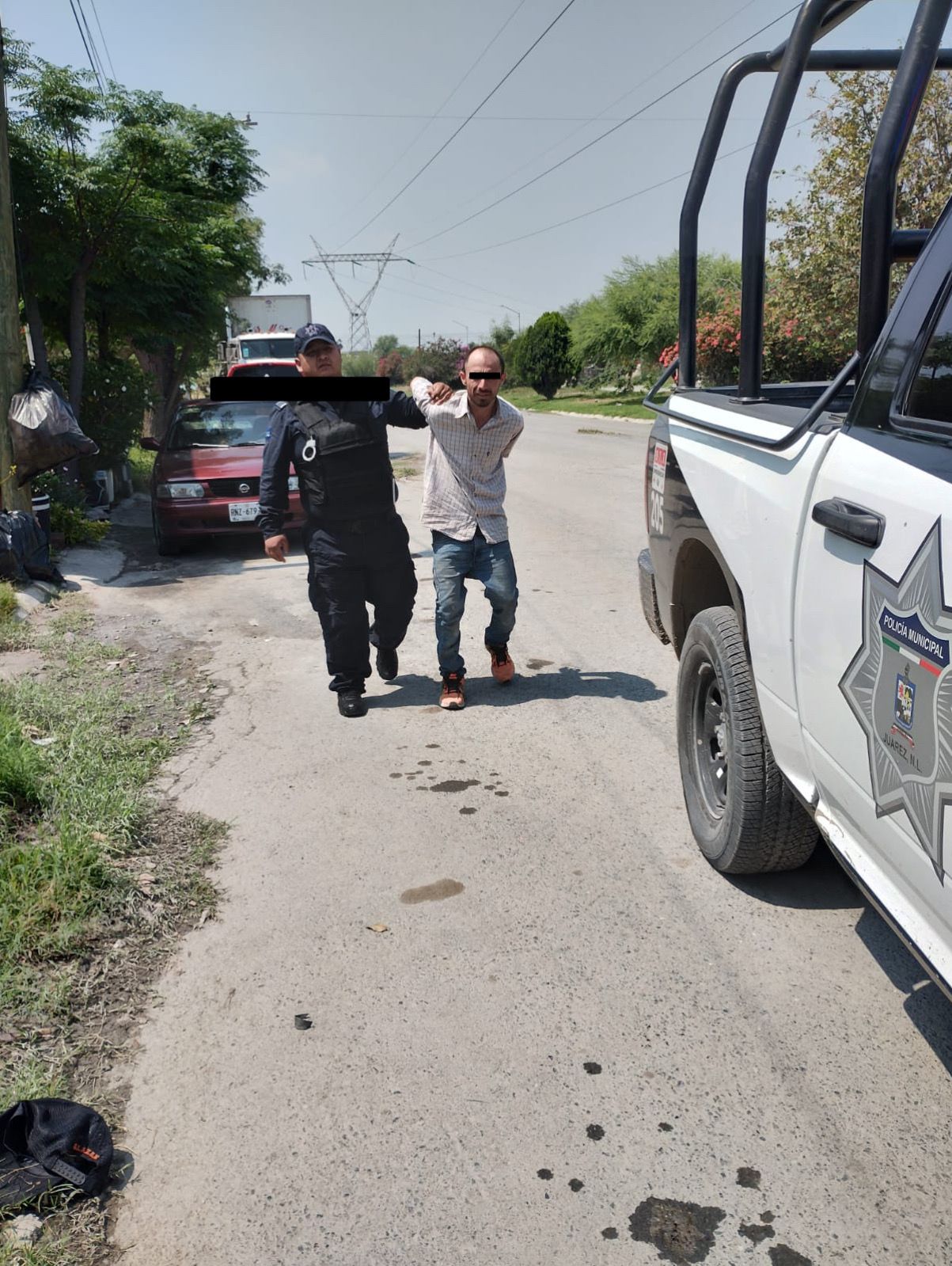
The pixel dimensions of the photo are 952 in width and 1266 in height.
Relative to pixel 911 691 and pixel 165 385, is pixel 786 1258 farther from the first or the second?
pixel 165 385

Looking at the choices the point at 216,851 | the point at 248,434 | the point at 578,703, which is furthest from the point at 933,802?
the point at 248,434

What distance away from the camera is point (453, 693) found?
228 inches

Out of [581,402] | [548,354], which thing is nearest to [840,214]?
[581,402]

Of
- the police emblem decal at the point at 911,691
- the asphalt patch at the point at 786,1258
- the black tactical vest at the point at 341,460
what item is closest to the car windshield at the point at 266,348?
the black tactical vest at the point at 341,460

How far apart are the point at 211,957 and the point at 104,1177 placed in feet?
3.28

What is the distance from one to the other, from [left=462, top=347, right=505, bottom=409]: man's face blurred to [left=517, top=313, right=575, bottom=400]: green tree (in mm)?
45548

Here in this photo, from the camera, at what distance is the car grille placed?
36.5 feet

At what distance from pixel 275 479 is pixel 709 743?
2803mm

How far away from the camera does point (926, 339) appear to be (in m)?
2.31

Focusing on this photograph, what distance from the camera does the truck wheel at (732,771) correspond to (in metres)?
3.31

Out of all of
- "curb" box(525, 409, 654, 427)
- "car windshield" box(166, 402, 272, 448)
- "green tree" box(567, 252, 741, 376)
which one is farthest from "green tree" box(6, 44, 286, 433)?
"green tree" box(567, 252, 741, 376)

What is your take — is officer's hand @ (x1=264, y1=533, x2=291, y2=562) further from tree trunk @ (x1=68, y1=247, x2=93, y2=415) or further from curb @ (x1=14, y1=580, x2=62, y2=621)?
tree trunk @ (x1=68, y1=247, x2=93, y2=415)

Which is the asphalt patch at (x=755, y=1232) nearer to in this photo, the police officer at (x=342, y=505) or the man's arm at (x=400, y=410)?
the police officer at (x=342, y=505)

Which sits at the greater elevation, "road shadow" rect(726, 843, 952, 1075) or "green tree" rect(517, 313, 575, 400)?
"green tree" rect(517, 313, 575, 400)
